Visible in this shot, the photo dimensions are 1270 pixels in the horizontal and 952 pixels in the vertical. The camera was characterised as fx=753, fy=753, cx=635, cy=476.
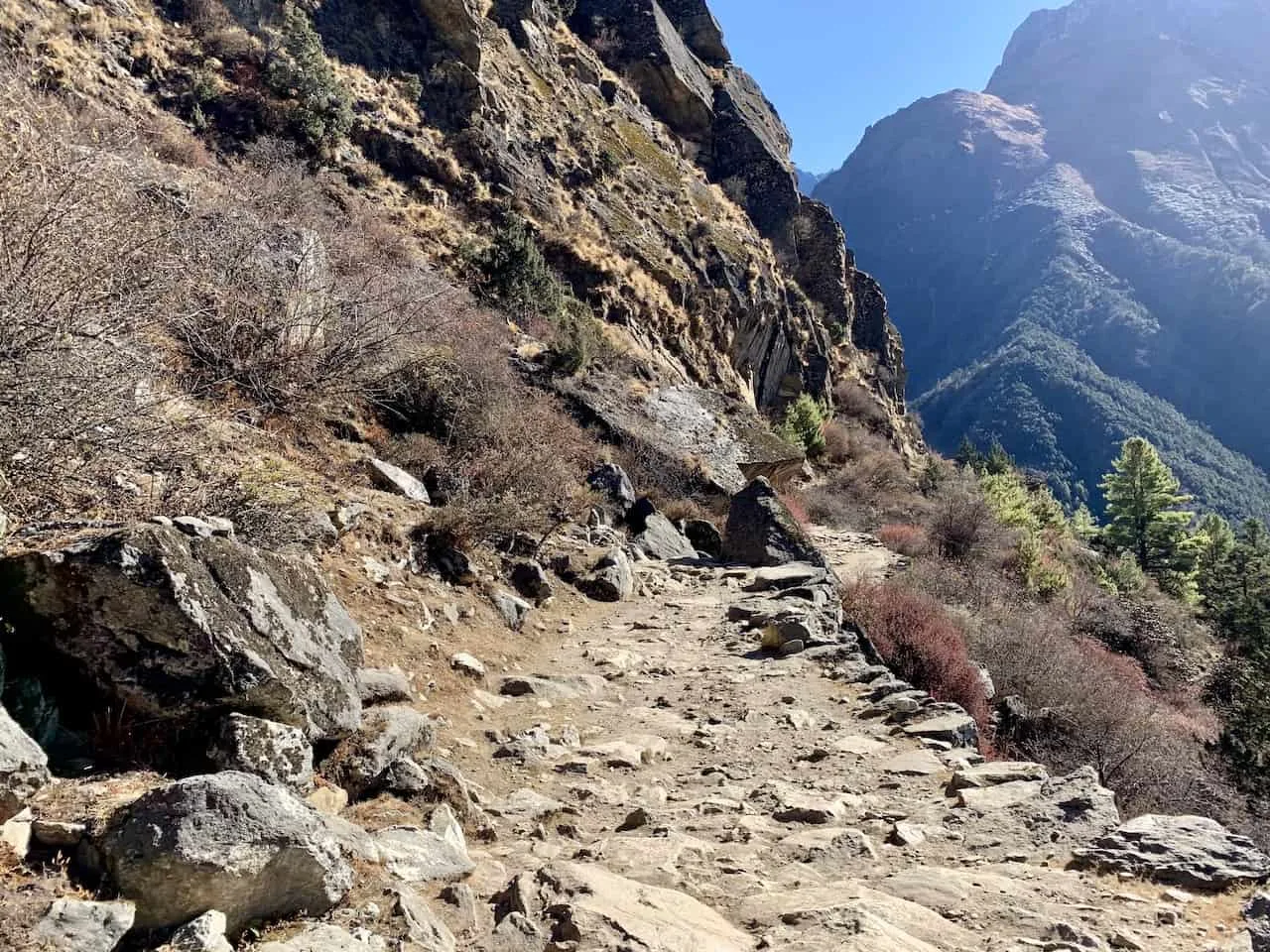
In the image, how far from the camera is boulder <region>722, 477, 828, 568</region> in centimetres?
1179

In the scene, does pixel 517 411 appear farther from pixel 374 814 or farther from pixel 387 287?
pixel 374 814

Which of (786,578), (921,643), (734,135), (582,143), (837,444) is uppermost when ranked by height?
(734,135)

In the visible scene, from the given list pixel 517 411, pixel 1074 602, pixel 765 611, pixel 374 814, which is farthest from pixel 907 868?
pixel 1074 602

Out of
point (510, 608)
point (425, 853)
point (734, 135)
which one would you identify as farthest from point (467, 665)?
point (734, 135)

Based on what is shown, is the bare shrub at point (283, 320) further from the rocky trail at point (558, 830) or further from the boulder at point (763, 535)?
the boulder at point (763, 535)

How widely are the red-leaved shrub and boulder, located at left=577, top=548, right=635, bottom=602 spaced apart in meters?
2.86

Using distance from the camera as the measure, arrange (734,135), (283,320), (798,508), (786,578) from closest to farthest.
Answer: (283,320) → (786,578) → (798,508) → (734,135)

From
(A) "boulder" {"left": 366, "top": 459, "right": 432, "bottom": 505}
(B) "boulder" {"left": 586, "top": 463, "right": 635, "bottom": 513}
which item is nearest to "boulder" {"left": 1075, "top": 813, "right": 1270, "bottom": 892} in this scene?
(A) "boulder" {"left": 366, "top": 459, "right": 432, "bottom": 505}

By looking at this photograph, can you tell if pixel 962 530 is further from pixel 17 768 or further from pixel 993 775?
pixel 17 768

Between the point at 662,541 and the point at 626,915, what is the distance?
29.7 feet

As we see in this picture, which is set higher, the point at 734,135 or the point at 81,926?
the point at 734,135

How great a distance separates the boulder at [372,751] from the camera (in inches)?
129

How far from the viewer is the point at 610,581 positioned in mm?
8773

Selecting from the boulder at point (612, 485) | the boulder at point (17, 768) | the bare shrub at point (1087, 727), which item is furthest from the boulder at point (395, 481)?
the bare shrub at point (1087, 727)
